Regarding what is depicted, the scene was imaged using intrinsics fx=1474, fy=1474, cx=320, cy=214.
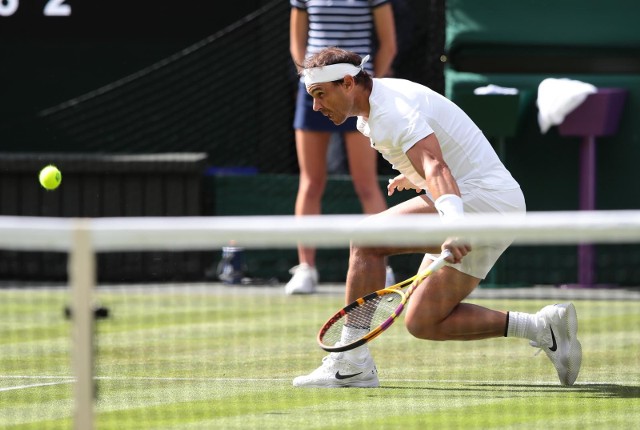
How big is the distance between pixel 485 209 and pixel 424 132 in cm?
59

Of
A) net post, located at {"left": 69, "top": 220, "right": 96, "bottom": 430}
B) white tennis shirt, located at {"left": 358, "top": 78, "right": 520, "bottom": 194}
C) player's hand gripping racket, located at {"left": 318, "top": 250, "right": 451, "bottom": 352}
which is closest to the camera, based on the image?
net post, located at {"left": 69, "top": 220, "right": 96, "bottom": 430}

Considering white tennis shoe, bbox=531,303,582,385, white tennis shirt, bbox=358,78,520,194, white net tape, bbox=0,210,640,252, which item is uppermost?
white tennis shirt, bbox=358,78,520,194

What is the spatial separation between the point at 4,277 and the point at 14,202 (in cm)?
57

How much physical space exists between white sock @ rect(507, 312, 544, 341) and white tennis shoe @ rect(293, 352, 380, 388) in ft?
1.96

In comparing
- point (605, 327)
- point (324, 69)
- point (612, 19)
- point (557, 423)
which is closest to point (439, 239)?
point (557, 423)

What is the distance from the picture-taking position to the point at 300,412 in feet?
17.5

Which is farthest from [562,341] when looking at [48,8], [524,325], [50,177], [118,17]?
[48,8]

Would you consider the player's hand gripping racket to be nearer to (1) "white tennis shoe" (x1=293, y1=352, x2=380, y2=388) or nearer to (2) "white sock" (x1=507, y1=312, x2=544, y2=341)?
(1) "white tennis shoe" (x1=293, y1=352, x2=380, y2=388)

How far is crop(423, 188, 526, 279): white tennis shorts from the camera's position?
5.94 m

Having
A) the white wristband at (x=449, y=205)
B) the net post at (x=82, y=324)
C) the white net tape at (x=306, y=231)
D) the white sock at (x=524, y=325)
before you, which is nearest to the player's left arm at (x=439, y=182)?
the white wristband at (x=449, y=205)

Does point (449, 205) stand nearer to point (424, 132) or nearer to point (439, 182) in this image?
point (439, 182)

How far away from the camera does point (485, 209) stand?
19.8ft

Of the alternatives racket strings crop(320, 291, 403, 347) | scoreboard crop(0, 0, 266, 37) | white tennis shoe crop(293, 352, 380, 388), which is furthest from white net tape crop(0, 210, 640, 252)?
scoreboard crop(0, 0, 266, 37)

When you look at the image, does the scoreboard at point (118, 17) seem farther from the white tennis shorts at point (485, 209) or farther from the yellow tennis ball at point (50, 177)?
the white tennis shorts at point (485, 209)
